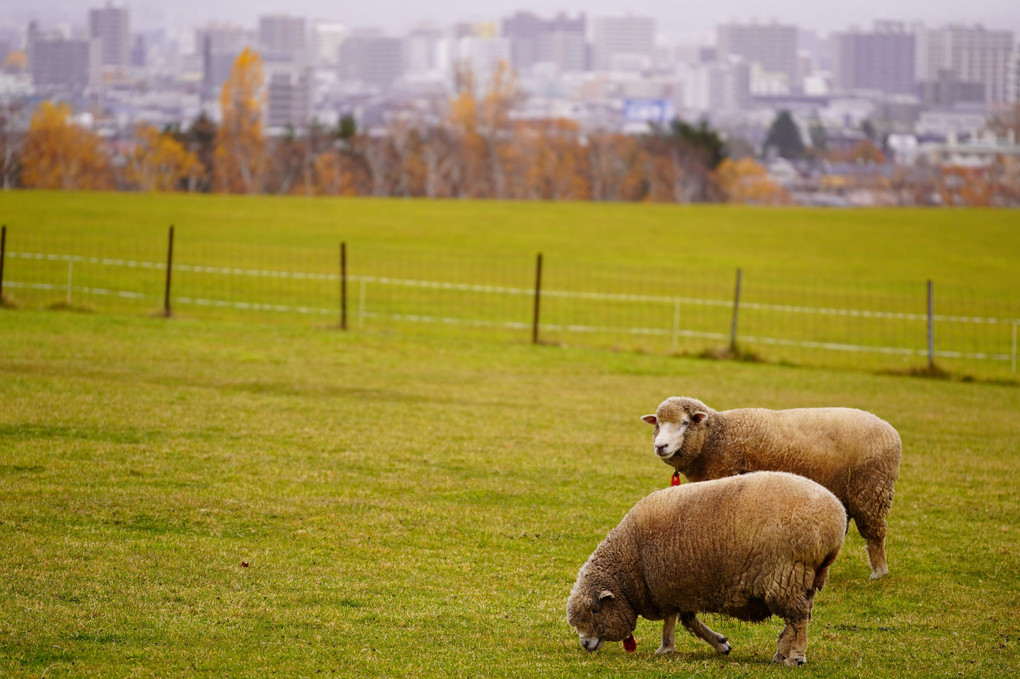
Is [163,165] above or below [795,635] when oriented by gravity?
above

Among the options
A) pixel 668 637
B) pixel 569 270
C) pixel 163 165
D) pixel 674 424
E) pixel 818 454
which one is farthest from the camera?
pixel 163 165

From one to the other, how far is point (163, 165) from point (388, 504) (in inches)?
3594

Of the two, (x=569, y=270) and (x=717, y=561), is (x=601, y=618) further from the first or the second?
(x=569, y=270)

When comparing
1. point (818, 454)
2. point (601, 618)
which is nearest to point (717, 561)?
point (601, 618)

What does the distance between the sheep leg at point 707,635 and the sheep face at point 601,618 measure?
397mm

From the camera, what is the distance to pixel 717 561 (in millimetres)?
7777

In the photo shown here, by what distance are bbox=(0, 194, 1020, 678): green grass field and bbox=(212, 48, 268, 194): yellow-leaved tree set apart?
7513 centimetres

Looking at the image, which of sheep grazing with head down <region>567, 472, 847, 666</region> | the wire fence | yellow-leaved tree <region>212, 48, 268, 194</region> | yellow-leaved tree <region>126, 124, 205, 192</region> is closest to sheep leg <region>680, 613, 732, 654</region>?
sheep grazing with head down <region>567, 472, 847, 666</region>

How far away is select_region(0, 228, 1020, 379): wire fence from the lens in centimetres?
2864

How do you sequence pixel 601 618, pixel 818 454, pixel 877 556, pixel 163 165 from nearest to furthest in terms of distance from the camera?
pixel 601 618 → pixel 818 454 → pixel 877 556 → pixel 163 165

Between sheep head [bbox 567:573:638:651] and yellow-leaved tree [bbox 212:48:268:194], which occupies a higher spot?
yellow-leaved tree [bbox 212:48:268:194]

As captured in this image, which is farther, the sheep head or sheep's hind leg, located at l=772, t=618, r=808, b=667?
the sheep head

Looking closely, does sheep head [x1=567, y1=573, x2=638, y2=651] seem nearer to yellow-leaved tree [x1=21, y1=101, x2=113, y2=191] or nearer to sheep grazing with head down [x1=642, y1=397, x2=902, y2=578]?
sheep grazing with head down [x1=642, y1=397, x2=902, y2=578]

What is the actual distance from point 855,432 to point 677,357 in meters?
14.9
